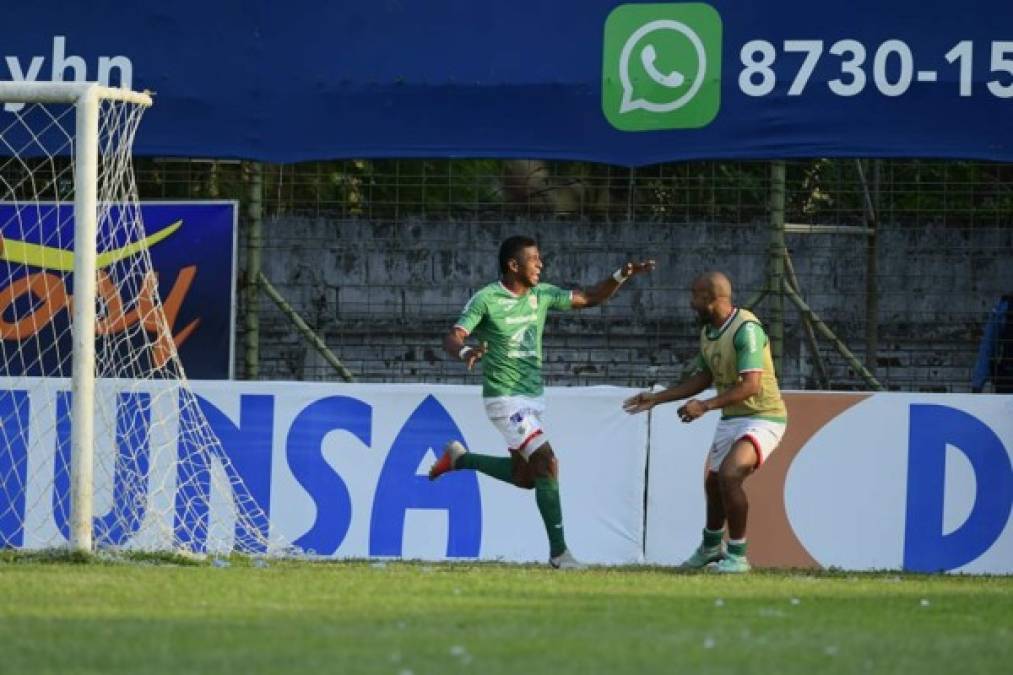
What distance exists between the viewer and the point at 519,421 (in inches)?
468

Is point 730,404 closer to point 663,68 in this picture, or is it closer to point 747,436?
point 747,436

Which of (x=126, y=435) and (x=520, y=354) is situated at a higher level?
(x=520, y=354)

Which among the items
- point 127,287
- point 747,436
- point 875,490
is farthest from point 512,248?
point 127,287

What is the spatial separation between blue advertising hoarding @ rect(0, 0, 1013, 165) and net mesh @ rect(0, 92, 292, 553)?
1.86 feet

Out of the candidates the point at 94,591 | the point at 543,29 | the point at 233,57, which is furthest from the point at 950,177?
the point at 94,591

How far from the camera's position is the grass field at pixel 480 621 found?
7164 millimetres

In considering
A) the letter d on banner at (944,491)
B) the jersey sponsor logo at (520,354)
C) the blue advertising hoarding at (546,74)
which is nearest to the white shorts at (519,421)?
the jersey sponsor logo at (520,354)

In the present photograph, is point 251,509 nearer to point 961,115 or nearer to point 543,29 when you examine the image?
point 543,29

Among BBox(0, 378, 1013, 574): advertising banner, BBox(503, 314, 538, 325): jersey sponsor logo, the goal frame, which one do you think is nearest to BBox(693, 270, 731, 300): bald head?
BBox(503, 314, 538, 325): jersey sponsor logo

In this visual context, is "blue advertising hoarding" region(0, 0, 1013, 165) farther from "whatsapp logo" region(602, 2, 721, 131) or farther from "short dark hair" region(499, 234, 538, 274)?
"short dark hair" region(499, 234, 538, 274)

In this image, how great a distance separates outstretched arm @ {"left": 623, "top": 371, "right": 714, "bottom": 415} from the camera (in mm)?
11977

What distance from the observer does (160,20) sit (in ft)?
44.7

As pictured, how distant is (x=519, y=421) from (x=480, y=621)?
350 cm

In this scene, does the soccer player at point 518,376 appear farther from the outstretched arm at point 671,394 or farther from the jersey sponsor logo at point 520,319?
the outstretched arm at point 671,394
